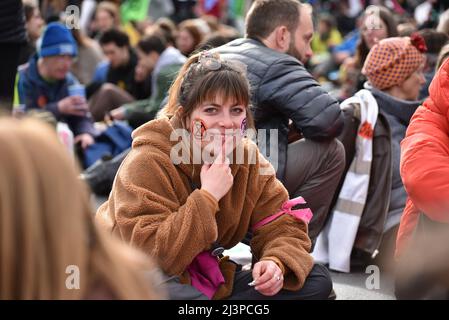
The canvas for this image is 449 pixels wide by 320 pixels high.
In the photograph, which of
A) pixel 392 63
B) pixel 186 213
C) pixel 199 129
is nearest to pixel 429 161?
pixel 199 129

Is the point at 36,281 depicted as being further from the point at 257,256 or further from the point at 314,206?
the point at 314,206

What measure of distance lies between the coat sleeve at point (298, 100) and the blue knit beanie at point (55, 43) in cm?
316

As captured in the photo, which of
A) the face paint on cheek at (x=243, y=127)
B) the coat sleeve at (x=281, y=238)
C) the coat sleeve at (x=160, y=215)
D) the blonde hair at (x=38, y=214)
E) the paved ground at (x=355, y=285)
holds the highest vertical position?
the blonde hair at (x=38, y=214)

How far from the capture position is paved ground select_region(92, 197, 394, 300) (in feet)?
15.5

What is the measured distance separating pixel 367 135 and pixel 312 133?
20.9 inches

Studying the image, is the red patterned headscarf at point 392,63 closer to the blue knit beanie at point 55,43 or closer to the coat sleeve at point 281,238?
the coat sleeve at point 281,238

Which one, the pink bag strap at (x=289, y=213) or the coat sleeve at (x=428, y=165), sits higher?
the coat sleeve at (x=428, y=165)

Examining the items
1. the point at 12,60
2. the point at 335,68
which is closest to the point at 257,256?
the point at 12,60

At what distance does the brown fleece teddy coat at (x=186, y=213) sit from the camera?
334 centimetres

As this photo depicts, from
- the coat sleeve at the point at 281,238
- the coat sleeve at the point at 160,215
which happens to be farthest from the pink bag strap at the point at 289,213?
the coat sleeve at the point at 160,215

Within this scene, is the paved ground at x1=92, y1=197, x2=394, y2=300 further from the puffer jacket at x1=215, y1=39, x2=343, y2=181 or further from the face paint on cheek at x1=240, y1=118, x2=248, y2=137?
the face paint on cheek at x1=240, y1=118, x2=248, y2=137

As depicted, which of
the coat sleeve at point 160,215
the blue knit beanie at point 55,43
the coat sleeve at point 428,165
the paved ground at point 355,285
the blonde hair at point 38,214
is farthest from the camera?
Answer: the blue knit beanie at point 55,43

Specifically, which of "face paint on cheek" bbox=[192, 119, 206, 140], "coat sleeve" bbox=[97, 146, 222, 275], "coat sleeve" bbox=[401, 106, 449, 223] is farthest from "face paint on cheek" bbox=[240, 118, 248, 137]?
"coat sleeve" bbox=[401, 106, 449, 223]

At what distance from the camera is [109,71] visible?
9664mm
